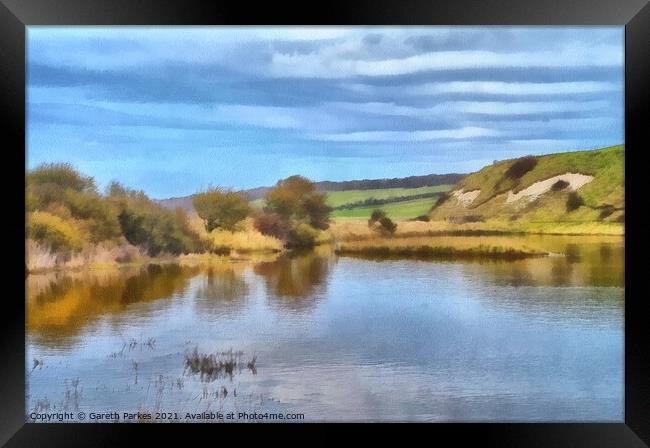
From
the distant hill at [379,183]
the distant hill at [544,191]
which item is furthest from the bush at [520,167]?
the distant hill at [379,183]

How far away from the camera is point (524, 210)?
341 cm

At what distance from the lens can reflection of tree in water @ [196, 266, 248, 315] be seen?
336 cm

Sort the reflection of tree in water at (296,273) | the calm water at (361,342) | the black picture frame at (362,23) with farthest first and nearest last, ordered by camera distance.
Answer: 1. the reflection of tree in water at (296,273)
2. the calm water at (361,342)
3. the black picture frame at (362,23)

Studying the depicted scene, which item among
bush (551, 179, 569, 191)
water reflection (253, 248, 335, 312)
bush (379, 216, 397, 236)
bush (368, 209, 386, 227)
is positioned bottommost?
water reflection (253, 248, 335, 312)

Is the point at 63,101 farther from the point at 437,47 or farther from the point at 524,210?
the point at 524,210

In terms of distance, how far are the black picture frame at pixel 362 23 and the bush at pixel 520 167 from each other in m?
0.49

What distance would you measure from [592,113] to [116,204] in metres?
2.72

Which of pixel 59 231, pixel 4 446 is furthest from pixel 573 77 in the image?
pixel 4 446

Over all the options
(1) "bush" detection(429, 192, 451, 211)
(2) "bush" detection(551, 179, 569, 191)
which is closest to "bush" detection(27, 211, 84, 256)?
(1) "bush" detection(429, 192, 451, 211)

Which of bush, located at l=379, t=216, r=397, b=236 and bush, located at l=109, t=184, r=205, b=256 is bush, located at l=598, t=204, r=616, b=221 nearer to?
bush, located at l=379, t=216, r=397, b=236

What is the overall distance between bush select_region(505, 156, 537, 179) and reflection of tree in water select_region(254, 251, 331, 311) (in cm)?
113

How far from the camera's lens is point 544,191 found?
3.36 meters

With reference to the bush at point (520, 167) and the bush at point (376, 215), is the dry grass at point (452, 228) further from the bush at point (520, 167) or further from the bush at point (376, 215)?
the bush at point (520, 167)

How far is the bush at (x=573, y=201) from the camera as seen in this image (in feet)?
11.1
